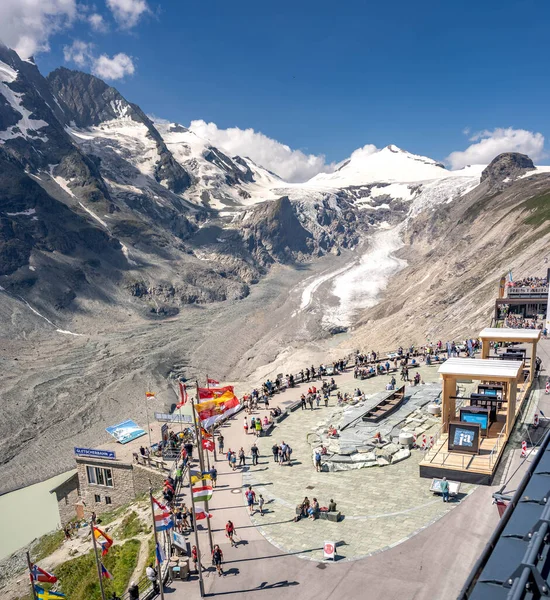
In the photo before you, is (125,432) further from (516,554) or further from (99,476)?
(516,554)

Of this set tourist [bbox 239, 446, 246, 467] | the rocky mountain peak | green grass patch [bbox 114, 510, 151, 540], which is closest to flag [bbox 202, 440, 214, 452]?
tourist [bbox 239, 446, 246, 467]

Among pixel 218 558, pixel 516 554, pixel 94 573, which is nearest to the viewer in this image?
pixel 516 554

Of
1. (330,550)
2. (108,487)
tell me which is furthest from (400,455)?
(108,487)

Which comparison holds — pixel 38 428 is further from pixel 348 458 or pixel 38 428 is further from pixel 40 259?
pixel 40 259

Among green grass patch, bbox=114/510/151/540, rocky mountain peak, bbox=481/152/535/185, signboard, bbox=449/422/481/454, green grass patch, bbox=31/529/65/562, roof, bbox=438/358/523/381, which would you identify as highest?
rocky mountain peak, bbox=481/152/535/185

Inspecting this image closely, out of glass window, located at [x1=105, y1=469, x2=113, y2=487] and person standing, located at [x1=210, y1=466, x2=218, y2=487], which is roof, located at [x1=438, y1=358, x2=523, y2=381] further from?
glass window, located at [x1=105, y1=469, x2=113, y2=487]

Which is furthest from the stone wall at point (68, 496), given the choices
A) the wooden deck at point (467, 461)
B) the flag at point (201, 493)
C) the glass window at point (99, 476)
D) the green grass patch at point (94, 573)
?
the wooden deck at point (467, 461)
